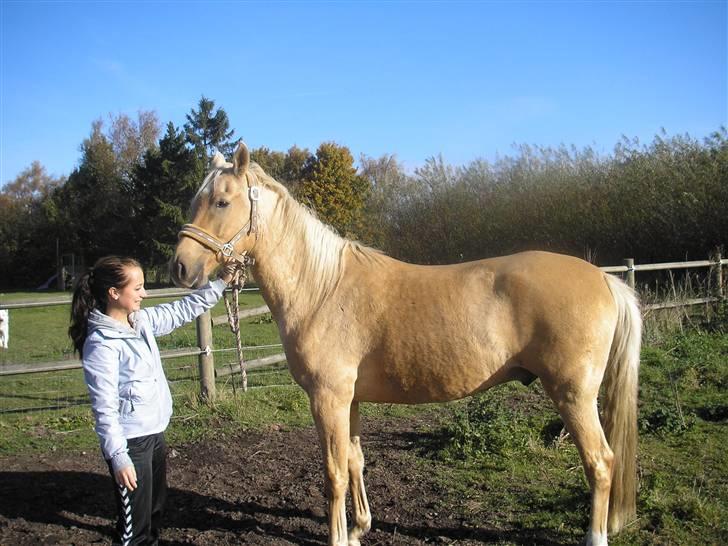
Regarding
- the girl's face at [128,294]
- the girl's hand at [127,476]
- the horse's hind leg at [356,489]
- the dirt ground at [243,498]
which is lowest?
the dirt ground at [243,498]

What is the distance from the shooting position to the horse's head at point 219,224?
2.84 meters

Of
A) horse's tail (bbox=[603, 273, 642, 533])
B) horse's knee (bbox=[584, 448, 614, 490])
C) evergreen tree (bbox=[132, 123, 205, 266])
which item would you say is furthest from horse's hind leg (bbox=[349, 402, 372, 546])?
evergreen tree (bbox=[132, 123, 205, 266])

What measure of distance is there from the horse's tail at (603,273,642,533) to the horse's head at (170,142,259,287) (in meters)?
2.15

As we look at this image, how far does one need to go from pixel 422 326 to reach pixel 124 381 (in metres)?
1.57

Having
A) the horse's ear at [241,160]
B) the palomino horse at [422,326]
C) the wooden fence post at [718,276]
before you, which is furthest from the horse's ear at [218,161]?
the wooden fence post at [718,276]

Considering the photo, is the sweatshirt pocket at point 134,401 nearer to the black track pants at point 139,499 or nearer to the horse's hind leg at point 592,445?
the black track pants at point 139,499

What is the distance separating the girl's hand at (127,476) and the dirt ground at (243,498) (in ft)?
3.62

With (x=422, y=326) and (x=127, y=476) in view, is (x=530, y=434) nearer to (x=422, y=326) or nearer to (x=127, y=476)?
(x=422, y=326)

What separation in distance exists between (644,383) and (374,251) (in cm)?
481

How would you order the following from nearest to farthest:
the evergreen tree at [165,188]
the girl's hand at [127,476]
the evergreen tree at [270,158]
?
the girl's hand at [127,476], the evergreen tree at [165,188], the evergreen tree at [270,158]

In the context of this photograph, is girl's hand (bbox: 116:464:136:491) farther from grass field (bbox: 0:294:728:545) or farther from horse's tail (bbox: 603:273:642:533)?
horse's tail (bbox: 603:273:642:533)

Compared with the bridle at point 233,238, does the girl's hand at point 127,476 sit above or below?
below

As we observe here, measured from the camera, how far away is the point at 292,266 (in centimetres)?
310

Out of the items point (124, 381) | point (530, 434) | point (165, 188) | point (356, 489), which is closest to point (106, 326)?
point (124, 381)
